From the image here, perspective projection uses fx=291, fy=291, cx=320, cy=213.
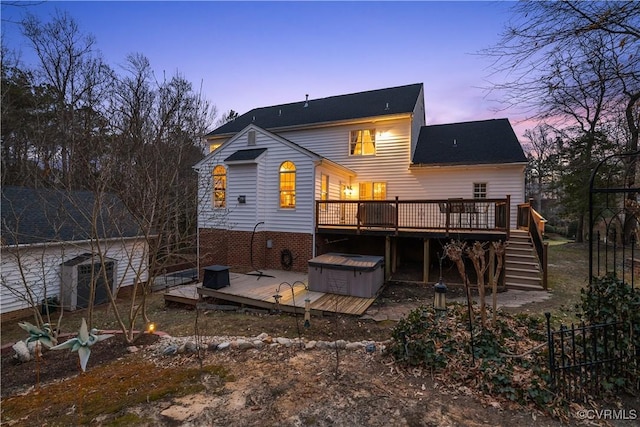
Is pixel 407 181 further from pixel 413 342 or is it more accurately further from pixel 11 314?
pixel 11 314

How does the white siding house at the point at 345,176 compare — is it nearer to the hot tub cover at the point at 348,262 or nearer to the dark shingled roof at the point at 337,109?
the dark shingled roof at the point at 337,109

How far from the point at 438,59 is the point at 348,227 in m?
5.84

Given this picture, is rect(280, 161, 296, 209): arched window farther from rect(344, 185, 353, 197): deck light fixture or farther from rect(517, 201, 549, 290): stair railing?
rect(517, 201, 549, 290): stair railing

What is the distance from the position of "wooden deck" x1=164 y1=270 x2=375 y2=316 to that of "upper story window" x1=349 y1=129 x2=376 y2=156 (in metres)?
6.86

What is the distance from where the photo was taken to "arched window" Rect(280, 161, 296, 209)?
37.6ft

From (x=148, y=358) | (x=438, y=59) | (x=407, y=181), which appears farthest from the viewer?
(x=407, y=181)

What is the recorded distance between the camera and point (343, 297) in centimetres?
809

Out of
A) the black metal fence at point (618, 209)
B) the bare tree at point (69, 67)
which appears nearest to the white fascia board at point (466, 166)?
the black metal fence at point (618, 209)

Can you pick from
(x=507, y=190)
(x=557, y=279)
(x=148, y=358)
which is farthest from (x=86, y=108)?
(x=557, y=279)

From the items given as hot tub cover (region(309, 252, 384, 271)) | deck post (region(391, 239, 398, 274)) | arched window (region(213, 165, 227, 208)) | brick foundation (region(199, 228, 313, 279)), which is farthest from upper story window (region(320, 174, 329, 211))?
arched window (region(213, 165, 227, 208))

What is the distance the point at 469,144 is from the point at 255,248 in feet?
35.3

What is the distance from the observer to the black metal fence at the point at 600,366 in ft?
9.52

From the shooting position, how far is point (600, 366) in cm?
305

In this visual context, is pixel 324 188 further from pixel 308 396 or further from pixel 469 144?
pixel 308 396
